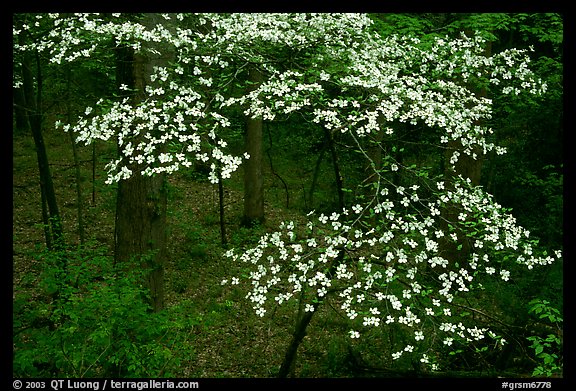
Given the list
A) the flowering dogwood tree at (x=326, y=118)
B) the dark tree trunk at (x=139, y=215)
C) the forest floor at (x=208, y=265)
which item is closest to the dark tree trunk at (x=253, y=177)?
the forest floor at (x=208, y=265)

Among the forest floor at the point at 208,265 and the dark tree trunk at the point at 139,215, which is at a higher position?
the dark tree trunk at the point at 139,215

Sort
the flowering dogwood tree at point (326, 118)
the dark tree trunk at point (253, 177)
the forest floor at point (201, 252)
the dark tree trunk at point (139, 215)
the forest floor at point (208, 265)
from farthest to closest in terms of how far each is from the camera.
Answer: the dark tree trunk at point (253, 177) → the forest floor at point (201, 252) → the forest floor at point (208, 265) → the dark tree trunk at point (139, 215) → the flowering dogwood tree at point (326, 118)

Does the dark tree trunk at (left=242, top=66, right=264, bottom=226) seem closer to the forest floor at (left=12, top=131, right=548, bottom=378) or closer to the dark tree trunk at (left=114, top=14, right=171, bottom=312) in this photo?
the forest floor at (left=12, top=131, right=548, bottom=378)

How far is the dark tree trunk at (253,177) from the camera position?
1284cm

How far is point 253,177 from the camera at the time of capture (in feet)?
42.9

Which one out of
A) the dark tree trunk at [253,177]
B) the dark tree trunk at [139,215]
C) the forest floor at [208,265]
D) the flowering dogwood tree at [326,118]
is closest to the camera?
the flowering dogwood tree at [326,118]

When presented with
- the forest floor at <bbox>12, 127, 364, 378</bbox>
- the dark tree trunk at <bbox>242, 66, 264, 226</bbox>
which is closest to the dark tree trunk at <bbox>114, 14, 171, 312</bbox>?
the forest floor at <bbox>12, 127, 364, 378</bbox>

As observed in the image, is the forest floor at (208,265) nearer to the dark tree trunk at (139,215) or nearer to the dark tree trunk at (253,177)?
the dark tree trunk at (253,177)

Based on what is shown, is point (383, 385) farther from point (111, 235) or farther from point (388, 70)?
point (111, 235)
